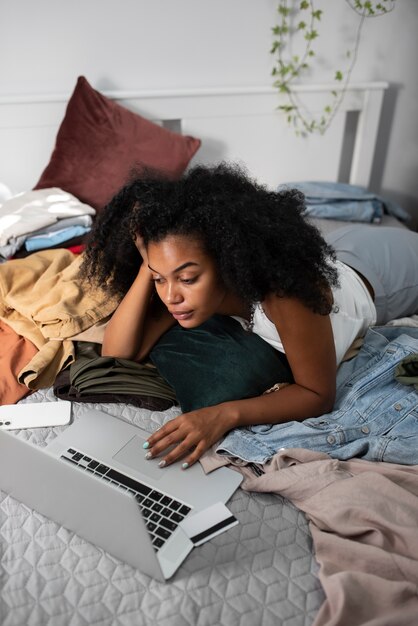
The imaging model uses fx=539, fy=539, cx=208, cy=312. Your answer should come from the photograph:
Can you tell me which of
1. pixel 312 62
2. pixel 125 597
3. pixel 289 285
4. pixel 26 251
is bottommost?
pixel 125 597

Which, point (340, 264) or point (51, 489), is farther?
point (340, 264)

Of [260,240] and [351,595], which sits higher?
[260,240]

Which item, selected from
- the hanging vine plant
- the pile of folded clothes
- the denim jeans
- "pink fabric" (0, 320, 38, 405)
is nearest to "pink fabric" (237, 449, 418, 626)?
the denim jeans

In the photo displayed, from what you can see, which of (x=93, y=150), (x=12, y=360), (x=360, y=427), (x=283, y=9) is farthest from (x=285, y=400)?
(x=283, y=9)

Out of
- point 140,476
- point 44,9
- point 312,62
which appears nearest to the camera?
point 140,476

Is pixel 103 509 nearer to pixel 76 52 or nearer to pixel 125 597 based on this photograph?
pixel 125 597

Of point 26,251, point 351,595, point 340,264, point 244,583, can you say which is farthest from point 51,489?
point 26,251

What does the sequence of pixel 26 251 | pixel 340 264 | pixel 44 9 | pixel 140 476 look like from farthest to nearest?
pixel 44 9 < pixel 26 251 < pixel 340 264 < pixel 140 476

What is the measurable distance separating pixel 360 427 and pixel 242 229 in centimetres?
48

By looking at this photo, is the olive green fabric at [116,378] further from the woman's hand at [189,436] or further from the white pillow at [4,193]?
the white pillow at [4,193]

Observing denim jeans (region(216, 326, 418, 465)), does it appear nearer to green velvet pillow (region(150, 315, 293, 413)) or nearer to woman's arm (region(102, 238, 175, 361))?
green velvet pillow (region(150, 315, 293, 413))

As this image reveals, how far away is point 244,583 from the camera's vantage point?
0.87 m

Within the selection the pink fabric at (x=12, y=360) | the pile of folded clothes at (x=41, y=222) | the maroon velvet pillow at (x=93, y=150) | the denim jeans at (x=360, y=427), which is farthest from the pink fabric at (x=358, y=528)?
the maroon velvet pillow at (x=93, y=150)

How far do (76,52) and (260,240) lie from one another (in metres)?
1.42
